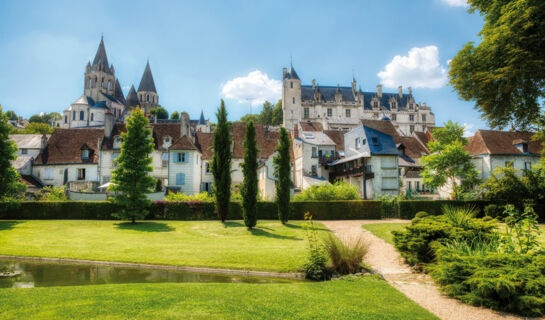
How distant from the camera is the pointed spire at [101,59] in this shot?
108 metres

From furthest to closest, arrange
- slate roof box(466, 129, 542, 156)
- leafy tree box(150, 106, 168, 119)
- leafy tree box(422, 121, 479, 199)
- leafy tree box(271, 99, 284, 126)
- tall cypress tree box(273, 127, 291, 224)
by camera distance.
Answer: leafy tree box(150, 106, 168, 119) → leafy tree box(271, 99, 284, 126) → slate roof box(466, 129, 542, 156) → leafy tree box(422, 121, 479, 199) → tall cypress tree box(273, 127, 291, 224)

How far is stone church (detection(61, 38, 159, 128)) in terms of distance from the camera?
293ft

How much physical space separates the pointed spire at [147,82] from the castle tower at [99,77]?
31.5 ft

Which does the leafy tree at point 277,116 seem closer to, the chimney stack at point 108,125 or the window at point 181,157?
the chimney stack at point 108,125

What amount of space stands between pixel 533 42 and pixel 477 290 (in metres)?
11.5

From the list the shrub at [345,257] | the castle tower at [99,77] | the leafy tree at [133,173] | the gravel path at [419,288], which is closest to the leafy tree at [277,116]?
the castle tower at [99,77]

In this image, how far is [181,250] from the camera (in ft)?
43.5

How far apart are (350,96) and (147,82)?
74.0 metres

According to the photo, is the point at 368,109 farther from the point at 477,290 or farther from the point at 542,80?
the point at 477,290

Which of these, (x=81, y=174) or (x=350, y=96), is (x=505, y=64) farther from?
(x=350, y=96)

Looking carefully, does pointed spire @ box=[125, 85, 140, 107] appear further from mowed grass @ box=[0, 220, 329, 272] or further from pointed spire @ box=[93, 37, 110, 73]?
mowed grass @ box=[0, 220, 329, 272]

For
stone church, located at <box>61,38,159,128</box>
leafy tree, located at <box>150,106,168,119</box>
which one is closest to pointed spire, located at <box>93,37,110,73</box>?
stone church, located at <box>61,38,159,128</box>

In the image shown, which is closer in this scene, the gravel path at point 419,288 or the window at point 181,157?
the gravel path at point 419,288

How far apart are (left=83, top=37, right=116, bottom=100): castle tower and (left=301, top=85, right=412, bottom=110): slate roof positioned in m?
69.0
